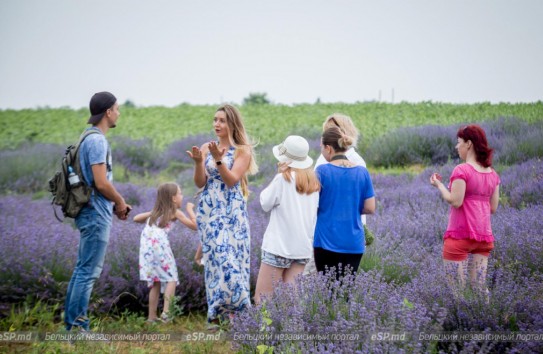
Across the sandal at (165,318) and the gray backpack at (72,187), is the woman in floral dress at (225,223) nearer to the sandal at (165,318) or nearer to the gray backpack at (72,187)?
the sandal at (165,318)

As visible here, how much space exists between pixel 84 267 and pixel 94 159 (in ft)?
2.64

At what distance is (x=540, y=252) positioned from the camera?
4.73m

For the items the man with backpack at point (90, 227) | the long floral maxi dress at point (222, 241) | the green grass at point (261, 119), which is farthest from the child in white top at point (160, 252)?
the green grass at point (261, 119)

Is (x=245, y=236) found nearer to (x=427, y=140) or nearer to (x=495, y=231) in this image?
(x=495, y=231)

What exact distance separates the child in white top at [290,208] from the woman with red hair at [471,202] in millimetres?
992

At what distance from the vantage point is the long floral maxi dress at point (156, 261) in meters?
4.91

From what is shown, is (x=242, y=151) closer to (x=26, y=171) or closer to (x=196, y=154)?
(x=196, y=154)

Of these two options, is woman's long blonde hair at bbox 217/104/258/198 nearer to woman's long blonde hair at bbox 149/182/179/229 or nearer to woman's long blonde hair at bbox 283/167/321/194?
woman's long blonde hair at bbox 283/167/321/194

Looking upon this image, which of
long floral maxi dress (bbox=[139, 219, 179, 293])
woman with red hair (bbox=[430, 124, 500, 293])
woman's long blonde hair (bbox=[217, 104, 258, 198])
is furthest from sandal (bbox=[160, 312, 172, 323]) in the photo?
woman with red hair (bbox=[430, 124, 500, 293])

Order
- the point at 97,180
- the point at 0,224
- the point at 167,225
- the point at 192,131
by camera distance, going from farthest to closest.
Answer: the point at 192,131 → the point at 0,224 → the point at 167,225 → the point at 97,180

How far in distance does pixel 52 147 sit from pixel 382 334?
42.7ft

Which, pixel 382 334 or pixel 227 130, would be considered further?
pixel 227 130

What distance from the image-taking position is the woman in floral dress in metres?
→ 4.39

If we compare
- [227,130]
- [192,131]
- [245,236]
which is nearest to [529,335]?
[245,236]
